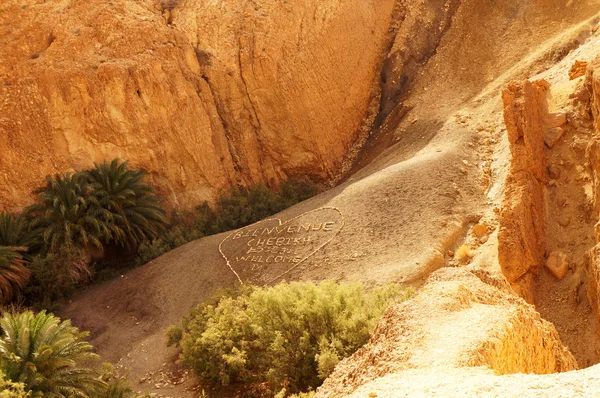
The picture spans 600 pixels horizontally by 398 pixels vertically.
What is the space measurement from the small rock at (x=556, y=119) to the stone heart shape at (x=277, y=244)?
611 centimetres

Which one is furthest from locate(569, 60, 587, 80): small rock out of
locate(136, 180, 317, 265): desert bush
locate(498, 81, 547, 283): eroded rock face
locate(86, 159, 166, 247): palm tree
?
locate(86, 159, 166, 247): palm tree

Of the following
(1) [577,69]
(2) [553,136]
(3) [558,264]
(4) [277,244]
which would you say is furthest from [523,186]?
(4) [277,244]

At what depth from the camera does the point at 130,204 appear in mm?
20625

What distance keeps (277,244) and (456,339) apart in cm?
1175

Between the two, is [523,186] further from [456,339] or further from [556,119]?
[456,339]

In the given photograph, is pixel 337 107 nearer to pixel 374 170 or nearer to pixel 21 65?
pixel 374 170

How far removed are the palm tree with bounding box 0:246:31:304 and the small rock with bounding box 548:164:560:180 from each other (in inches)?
548

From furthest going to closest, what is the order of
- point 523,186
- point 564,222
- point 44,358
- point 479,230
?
point 479,230 < point 523,186 < point 564,222 < point 44,358

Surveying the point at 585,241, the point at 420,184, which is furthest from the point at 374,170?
the point at 585,241

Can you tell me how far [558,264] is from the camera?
1356 centimetres

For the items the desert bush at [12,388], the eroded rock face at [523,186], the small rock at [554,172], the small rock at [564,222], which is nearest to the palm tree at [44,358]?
the desert bush at [12,388]

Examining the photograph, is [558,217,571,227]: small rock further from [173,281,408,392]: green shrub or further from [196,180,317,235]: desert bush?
[196,180,317,235]: desert bush

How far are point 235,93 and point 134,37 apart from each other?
4.31m

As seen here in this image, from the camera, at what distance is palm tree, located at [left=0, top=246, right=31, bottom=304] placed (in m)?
17.2
